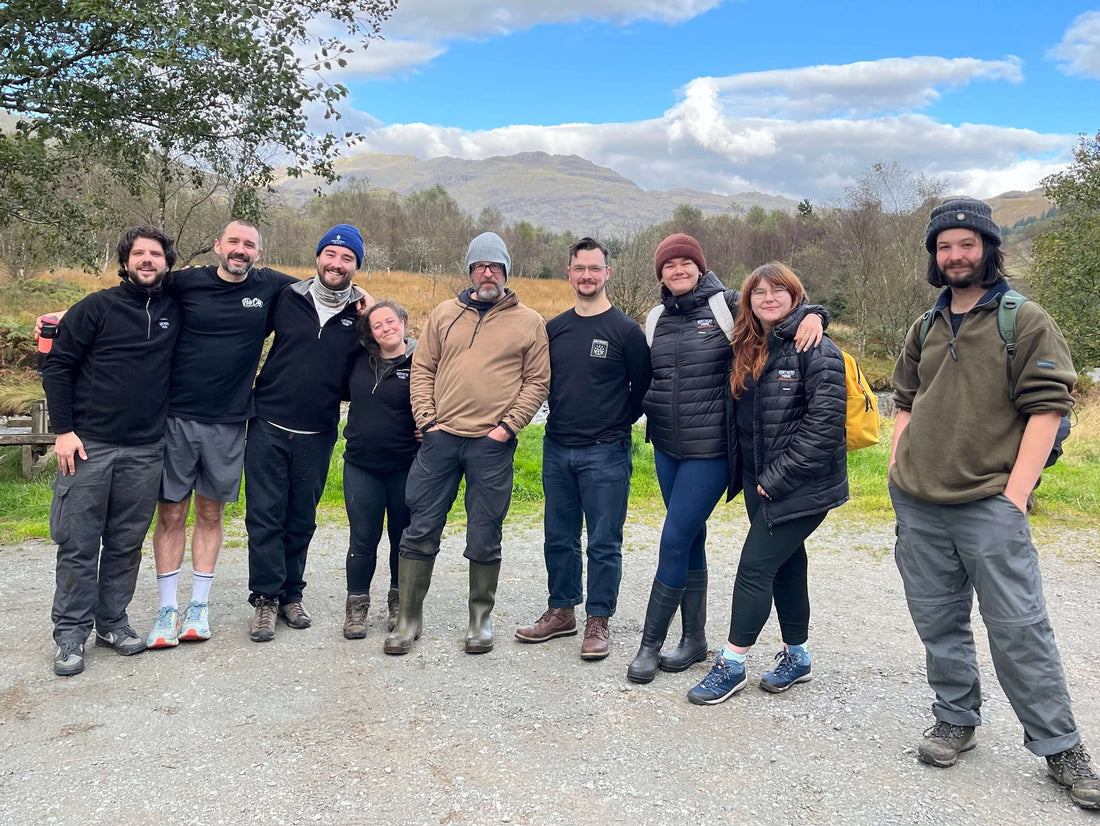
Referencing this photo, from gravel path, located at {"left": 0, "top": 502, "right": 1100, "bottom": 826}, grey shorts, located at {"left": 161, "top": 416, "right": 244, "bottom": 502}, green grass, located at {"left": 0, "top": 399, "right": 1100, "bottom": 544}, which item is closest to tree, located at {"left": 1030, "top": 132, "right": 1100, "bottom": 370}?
green grass, located at {"left": 0, "top": 399, "right": 1100, "bottom": 544}

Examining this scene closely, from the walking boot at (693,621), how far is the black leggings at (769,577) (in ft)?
1.38

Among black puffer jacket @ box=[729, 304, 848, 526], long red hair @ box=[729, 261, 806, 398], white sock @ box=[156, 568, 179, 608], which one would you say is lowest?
white sock @ box=[156, 568, 179, 608]

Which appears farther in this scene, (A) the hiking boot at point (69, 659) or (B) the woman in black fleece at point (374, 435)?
(B) the woman in black fleece at point (374, 435)

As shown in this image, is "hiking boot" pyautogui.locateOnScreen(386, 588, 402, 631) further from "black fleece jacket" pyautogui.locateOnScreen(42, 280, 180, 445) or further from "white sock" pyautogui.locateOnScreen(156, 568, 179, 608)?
"black fleece jacket" pyautogui.locateOnScreen(42, 280, 180, 445)

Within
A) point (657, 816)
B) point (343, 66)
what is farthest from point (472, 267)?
point (343, 66)

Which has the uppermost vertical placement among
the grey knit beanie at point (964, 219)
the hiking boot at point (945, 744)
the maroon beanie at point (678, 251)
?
the grey knit beanie at point (964, 219)

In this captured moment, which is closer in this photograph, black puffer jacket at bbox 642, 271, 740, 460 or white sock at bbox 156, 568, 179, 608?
black puffer jacket at bbox 642, 271, 740, 460

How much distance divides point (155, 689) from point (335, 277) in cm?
239

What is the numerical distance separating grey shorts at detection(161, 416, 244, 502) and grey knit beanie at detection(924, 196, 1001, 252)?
3.79 m

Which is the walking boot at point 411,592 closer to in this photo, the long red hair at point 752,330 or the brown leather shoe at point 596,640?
the brown leather shoe at point 596,640

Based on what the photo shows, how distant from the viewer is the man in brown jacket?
450 centimetres

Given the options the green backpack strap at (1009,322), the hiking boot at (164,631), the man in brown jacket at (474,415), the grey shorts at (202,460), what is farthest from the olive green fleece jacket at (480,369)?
the green backpack strap at (1009,322)

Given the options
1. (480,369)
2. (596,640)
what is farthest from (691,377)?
(596,640)

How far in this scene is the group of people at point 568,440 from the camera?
3.27 m
